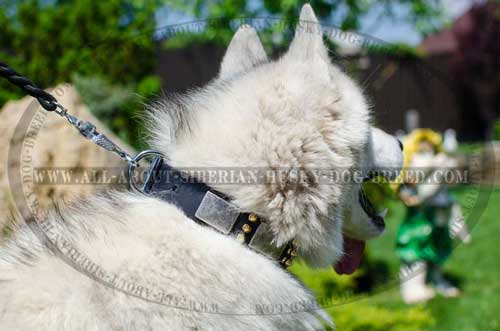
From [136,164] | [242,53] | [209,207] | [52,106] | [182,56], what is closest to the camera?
[209,207]

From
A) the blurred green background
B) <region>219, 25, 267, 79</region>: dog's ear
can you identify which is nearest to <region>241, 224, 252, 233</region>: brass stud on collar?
<region>219, 25, 267, 79</region>: dog's ear

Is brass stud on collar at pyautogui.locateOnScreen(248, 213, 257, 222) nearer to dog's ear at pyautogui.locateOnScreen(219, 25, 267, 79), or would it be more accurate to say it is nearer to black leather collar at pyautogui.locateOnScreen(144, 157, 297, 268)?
black leather collar at pyautogui.locateOnScreen(144, 157, 297, 268)

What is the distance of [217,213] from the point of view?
1.90 meters

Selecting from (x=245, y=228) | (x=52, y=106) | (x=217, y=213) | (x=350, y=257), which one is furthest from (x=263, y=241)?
(x=52, y=106)

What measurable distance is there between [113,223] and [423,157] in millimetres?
4809

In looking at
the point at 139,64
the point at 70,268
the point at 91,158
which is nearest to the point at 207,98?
the point at 70,268

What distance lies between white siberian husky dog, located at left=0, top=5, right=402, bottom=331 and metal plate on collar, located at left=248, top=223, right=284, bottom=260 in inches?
0.8

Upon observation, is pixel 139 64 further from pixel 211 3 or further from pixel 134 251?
pixel 134 251

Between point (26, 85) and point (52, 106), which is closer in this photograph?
point (26, 85)

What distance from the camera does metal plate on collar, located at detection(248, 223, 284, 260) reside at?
1944 millimetres

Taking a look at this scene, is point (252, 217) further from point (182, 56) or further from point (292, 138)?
point (182, 56)

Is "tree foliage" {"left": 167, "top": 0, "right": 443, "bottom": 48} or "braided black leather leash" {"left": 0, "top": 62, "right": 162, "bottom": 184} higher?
"tree foliage" {"left": 167, "top": 0, "right": 443, "bottom": 48}

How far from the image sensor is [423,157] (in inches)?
235

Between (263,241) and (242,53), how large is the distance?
1030 mm
